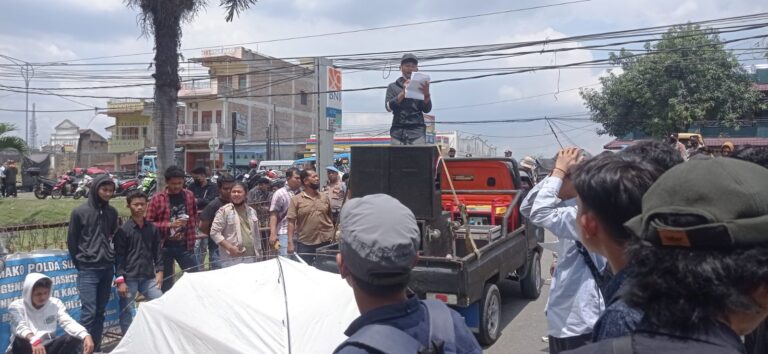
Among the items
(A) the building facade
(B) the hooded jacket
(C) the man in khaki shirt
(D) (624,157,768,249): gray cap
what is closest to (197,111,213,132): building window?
(A) the building facade

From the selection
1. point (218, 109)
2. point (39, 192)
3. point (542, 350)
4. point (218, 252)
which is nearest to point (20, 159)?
point (39, 192)

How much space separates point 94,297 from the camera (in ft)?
19.5

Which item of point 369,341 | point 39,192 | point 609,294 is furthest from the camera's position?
point 39,192

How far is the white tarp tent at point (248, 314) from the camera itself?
15.0ft

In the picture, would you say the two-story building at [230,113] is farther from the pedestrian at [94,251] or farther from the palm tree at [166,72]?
the pedestrian at [94,251]

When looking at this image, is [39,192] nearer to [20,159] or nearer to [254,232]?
[20,159]

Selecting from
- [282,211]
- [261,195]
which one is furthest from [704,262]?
[261,195]

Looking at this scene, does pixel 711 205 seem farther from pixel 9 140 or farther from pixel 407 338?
pixel 9 140

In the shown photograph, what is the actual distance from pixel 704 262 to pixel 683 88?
27.1 meters

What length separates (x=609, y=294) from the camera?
1.86 m

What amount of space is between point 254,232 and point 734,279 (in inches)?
257

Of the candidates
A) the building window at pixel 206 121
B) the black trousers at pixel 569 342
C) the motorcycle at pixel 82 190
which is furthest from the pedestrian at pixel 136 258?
the building window at pixel 206 121

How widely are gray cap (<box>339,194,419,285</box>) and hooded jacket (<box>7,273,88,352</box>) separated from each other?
4.39m

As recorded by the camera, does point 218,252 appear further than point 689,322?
Yes
